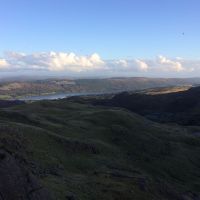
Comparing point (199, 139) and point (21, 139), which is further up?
point (21, 139)

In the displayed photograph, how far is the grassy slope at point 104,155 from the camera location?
37.2 meters

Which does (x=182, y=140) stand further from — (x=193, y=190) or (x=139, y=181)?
(x=139, y=181)

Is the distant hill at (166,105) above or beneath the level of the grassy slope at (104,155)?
beneath

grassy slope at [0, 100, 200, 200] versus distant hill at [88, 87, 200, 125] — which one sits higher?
grassy slope at [0, 100, 200, 200]

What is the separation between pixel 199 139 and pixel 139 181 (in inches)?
1665

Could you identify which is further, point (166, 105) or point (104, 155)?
point (166, 105)

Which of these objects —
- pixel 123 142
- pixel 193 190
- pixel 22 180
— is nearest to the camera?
pixel 22 180

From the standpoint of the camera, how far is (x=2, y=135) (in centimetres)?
4606

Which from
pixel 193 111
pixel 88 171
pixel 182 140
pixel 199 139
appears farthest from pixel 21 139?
pixel 193 111

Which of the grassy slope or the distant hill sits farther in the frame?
the distant hill

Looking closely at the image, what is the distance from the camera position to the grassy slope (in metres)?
37.2

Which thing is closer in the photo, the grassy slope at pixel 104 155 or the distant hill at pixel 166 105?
the grassy slope at pixel 104 155

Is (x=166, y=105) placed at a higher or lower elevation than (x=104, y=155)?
lower

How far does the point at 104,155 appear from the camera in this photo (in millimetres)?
57719
